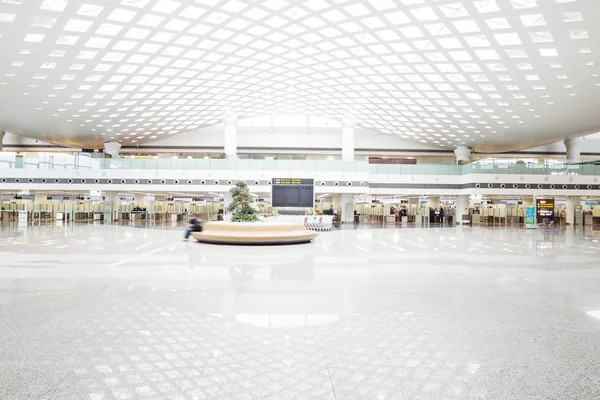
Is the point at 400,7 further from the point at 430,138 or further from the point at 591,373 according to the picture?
the point at 430,138

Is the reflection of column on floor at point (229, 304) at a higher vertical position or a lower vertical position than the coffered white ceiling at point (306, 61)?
lower

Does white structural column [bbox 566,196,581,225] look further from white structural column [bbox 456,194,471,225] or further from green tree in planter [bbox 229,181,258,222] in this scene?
green tree in planter [bbox 229,181,258,222]

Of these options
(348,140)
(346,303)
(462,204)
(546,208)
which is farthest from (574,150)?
(346,303)

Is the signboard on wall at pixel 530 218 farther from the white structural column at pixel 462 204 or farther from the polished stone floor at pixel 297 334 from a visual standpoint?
the polished stone floor at pixel 297 334

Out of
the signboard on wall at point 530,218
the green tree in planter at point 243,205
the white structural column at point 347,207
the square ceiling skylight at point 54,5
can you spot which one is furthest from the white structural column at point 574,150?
the square ceiling skylight at point 54,5

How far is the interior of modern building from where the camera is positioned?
399 cm

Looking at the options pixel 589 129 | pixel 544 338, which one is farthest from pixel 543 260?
pixel 589 129

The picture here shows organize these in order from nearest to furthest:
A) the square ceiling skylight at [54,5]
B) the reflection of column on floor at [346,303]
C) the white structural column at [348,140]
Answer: the reflection of column on floor at [346,303] → the square ceiling skylight at [54,5] → the white structural column at [348,140]

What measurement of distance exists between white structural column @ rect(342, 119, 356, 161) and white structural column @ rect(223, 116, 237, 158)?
12.2 m

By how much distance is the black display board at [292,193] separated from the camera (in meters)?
29.3

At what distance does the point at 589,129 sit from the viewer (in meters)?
39.3

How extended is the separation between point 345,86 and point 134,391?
33.1 metres

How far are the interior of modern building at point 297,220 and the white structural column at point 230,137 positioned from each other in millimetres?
163

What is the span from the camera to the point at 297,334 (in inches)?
195
